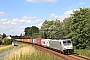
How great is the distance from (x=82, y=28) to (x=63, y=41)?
3105 centimetres

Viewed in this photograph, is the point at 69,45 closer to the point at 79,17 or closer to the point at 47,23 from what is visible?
the point at 79,17

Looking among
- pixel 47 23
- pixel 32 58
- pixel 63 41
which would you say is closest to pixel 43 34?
pixel 47 23

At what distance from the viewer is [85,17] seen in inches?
2692

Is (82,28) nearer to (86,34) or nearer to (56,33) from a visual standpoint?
(86,34)

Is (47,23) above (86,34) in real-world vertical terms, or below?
above

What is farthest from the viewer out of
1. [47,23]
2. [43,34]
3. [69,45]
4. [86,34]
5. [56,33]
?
[47,23]

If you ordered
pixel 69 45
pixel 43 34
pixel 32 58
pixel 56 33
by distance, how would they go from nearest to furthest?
pixel 32 58 → pixel 69 45 → pixel 56 33 → pixel 43 34

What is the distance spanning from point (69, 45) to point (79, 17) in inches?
1337

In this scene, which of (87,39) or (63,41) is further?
(87,39)

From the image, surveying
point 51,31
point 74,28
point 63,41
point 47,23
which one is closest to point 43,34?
point 51,31

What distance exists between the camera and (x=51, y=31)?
393ft

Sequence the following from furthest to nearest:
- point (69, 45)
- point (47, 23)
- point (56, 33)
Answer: point (47, 23) → point (56, 33) → point (69, 45)

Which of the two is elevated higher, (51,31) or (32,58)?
(51,31)

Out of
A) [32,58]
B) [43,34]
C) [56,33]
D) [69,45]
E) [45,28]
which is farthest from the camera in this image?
[45,28]
